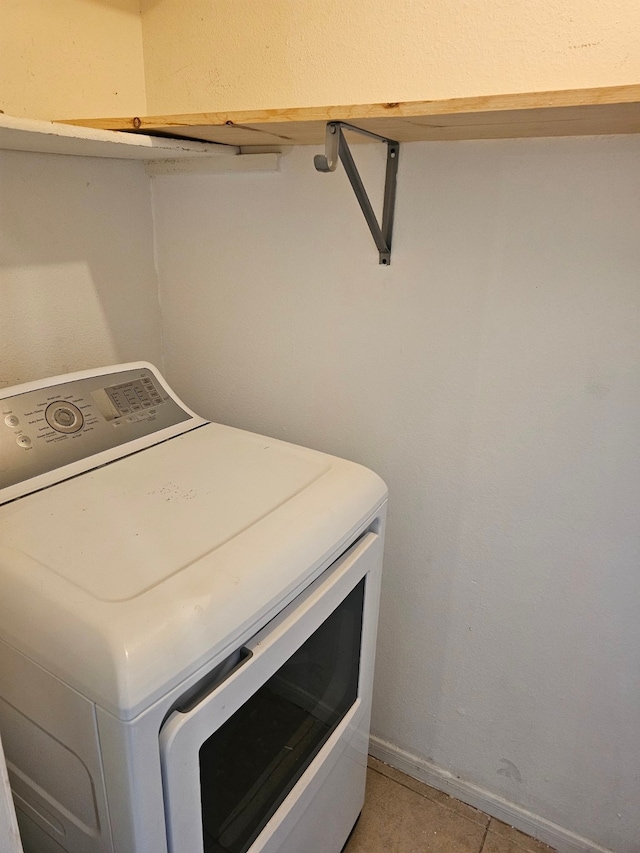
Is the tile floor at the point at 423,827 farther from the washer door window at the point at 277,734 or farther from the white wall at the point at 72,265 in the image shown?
the white wall at the point at 72,265

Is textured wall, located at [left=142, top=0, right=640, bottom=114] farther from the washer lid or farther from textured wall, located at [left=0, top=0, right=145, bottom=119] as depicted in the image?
the washer lid

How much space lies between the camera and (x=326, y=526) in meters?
0.90

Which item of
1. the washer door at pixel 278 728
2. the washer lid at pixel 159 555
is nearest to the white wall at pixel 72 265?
the washer lid at pixel 159 555

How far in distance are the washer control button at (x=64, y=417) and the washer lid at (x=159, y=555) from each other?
119 millimetres

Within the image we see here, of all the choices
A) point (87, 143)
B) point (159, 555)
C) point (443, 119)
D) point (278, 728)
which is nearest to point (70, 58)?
point (87, 143)

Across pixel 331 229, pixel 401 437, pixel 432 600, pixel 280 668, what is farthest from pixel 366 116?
pixel 432 600

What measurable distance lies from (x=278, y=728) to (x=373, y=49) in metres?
1.18

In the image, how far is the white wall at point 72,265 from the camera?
1178 millimetres

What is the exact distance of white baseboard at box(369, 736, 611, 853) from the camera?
1310 millimetres

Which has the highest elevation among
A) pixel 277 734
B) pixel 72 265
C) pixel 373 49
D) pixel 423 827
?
pixel 373 49

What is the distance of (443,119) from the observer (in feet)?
2.59

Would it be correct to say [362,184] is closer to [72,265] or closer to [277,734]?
[72,265]

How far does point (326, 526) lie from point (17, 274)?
0.83 meters

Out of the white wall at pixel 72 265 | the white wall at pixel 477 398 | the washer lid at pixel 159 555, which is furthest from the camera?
the white wall at pixel 72 265
